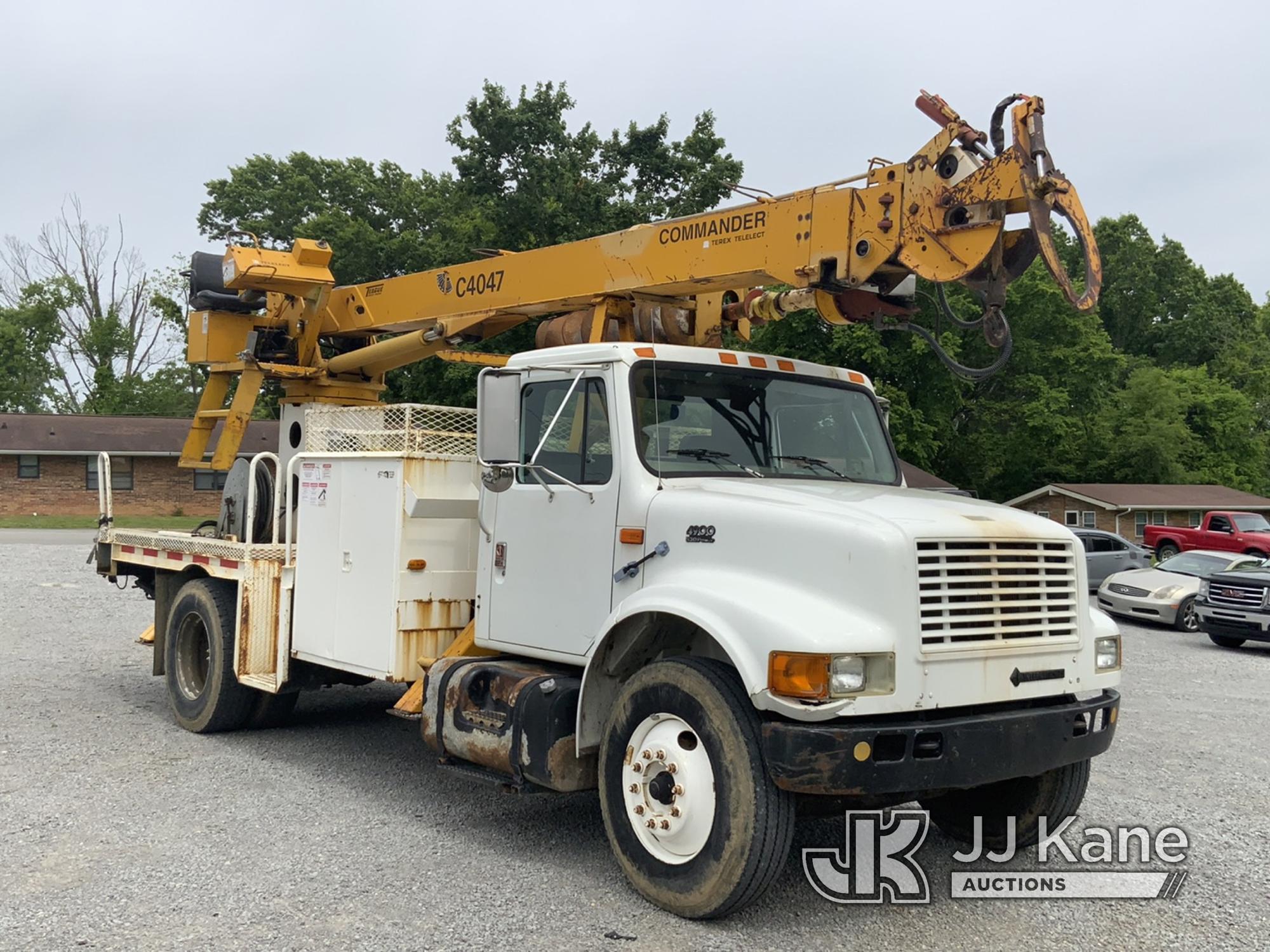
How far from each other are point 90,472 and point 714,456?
42.9m

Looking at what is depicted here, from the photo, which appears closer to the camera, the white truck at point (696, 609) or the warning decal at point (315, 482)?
the white truck at point (696, 609)

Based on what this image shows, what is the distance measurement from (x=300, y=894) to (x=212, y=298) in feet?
19.3

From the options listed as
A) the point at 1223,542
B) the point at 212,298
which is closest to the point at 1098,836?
the point at 212,298

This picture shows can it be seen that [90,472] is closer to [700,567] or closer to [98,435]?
[98,435]

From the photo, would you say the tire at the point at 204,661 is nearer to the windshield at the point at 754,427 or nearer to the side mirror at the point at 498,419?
the side mirror at the point at 498,419

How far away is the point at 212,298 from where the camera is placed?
31.4 feet

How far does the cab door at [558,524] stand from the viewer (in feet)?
Answer: 18.5

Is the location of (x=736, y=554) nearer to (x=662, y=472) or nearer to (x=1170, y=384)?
(x=662, y=472)

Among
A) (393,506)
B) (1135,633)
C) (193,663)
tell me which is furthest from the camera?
(1135,633)

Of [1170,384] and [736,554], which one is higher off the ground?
[1170,384]

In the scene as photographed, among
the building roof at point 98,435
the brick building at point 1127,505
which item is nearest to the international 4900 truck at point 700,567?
the building roof at point 98,435

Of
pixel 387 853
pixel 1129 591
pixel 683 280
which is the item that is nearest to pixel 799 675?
pixel 387 853

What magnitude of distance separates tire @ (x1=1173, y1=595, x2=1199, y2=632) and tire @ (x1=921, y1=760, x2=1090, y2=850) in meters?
14.5

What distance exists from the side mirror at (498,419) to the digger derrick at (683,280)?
150 centimetres
